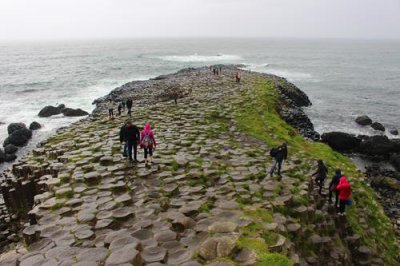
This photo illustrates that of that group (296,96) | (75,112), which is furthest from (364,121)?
(75,112)

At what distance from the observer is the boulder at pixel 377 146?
3023cm

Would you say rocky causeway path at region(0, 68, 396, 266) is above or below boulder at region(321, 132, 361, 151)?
above

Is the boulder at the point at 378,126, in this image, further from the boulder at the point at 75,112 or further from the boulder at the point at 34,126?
the boulder at the point at 34,126

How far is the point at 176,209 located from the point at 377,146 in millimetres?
23750

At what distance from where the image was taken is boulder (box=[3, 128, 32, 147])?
1293 inches

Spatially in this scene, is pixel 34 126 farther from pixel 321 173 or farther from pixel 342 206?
pixel 342 206

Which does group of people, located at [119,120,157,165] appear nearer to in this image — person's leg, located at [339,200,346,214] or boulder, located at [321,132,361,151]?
person's leg, located at [339,200,346,214]

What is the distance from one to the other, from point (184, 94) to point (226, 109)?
9027mm

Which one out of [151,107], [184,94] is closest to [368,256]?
[151,107]

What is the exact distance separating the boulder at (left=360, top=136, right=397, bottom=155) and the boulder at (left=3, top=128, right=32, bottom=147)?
27.9 metres

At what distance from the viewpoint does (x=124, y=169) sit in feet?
48.6

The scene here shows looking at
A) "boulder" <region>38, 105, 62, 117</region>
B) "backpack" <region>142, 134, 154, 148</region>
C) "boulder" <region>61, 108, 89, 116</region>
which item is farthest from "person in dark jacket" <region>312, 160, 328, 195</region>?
"boulder" <region>38, 105, 62, 117</region>

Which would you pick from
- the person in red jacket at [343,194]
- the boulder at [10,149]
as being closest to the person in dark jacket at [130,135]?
the person in red jacket at [343,194]

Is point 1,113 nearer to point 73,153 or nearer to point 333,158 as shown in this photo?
point 73,153
